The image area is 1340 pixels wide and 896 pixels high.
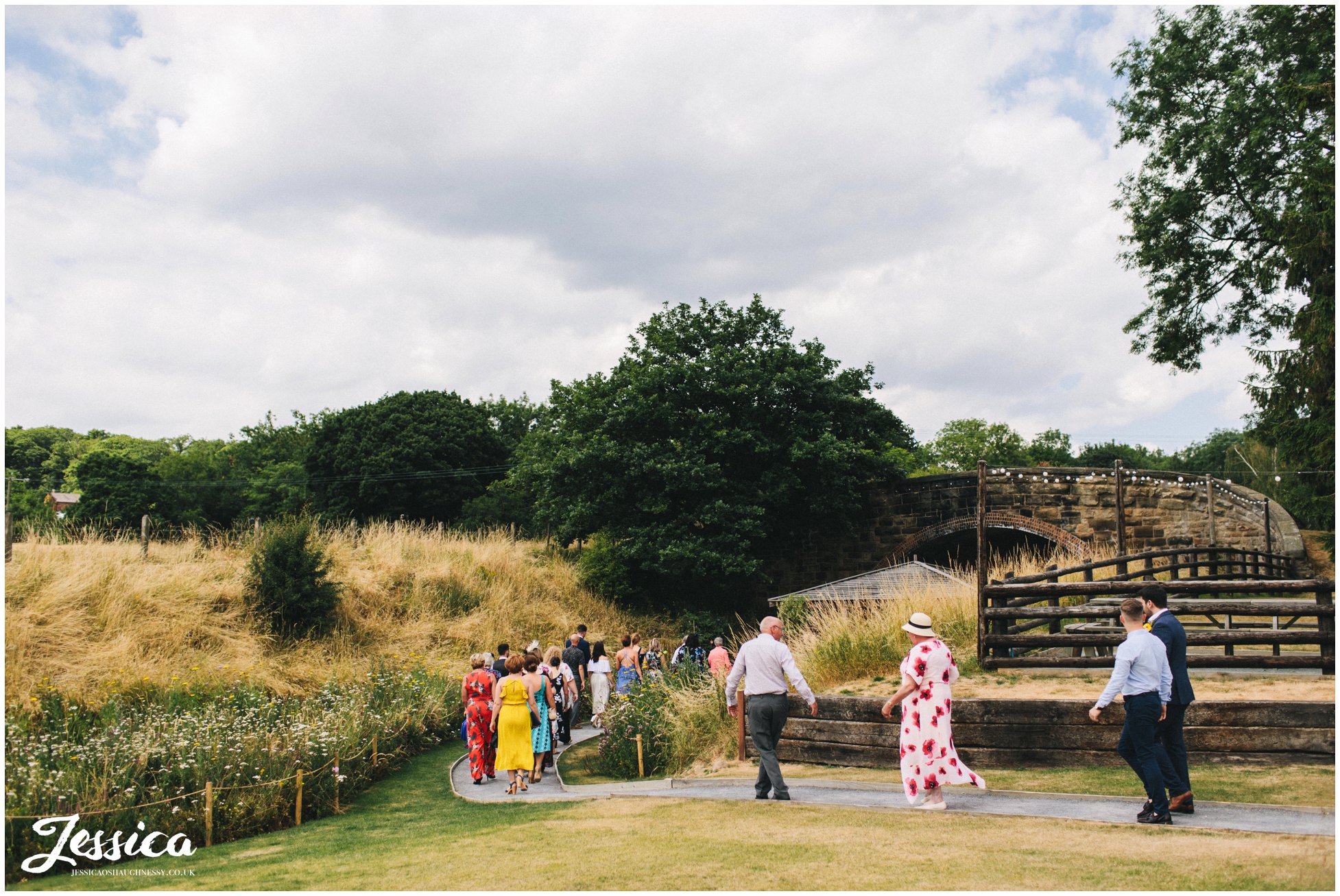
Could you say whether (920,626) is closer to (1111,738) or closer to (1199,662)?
(1111,738)

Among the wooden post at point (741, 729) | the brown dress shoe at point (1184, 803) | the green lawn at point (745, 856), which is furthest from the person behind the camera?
the wooden post at point (741, 729)

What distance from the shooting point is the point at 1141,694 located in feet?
21.0

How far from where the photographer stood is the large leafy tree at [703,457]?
92.5 ft

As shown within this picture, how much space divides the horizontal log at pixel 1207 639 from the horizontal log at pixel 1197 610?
8.3 inches

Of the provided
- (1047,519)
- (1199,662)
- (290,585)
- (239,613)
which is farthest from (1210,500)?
(239,613)

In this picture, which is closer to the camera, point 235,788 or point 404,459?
point 235,788

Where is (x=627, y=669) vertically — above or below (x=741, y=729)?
above

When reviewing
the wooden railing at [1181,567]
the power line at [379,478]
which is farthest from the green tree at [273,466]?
the wooden railing at [1181,567]

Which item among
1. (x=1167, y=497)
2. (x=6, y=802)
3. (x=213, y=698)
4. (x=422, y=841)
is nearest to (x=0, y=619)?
(x=6, y=802)

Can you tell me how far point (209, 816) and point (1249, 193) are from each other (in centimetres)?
2549

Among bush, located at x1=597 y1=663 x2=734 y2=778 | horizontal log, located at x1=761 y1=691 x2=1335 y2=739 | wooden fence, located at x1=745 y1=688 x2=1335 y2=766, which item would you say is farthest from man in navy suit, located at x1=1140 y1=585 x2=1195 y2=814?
bush, located at x1=597 y1=663 x2=734 y2=778

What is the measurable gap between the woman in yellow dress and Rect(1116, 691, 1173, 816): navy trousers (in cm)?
649

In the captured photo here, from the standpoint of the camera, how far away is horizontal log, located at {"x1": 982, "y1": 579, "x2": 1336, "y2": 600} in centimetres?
959

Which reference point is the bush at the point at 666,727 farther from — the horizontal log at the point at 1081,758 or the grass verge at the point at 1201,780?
the horizontal log at the point at 1081,758
